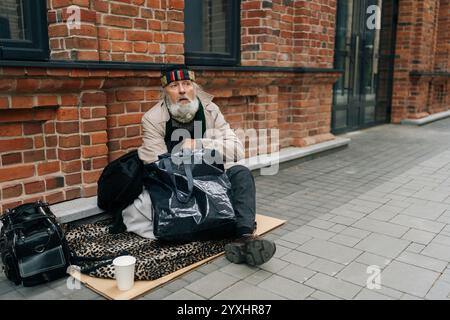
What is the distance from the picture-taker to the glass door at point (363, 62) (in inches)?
339

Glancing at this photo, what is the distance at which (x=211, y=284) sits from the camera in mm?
2844

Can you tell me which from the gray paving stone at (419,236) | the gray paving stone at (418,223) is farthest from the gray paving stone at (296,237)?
the gray paving stone at (418,223)

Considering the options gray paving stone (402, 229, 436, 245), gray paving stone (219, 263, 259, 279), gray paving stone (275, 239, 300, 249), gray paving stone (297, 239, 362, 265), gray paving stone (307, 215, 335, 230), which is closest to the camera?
gray paving stone (219, 263, 259, 279)

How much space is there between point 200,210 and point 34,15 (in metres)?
2.03

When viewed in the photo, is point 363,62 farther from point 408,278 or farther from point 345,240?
point 408,278

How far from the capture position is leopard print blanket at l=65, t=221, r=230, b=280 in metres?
2.91

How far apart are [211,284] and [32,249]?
1149mm

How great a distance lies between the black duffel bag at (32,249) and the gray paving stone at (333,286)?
5.38 feet

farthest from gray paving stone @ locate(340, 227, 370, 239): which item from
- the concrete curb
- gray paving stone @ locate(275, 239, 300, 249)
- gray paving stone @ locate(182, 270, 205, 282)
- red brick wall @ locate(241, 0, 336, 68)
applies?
the concrete curb

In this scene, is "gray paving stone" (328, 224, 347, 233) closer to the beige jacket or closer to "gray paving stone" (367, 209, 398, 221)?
"gray paving stone" (367, 209, 398, 221)

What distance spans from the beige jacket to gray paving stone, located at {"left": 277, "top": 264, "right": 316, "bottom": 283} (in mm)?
1119

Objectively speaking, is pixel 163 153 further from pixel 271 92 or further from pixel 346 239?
pixel 271 92

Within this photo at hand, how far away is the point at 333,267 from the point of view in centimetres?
307

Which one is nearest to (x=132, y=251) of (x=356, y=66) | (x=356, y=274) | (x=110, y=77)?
(x=110, y=77)
